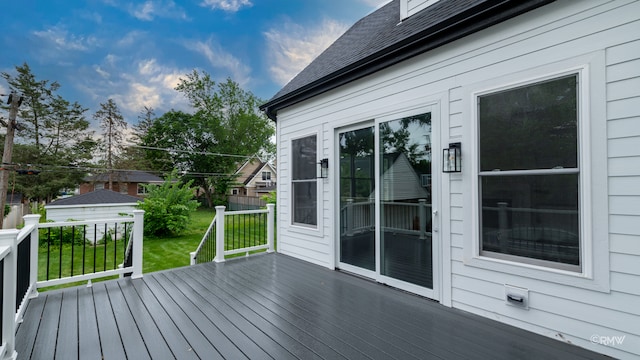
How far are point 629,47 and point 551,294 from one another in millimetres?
1820

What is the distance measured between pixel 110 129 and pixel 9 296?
26973mm

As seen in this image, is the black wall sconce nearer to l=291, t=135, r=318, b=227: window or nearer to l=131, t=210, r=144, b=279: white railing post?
l=291, t=135, r=318, b=227: window

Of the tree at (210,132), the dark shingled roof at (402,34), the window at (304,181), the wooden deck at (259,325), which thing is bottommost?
the wooden deck at (259,325)

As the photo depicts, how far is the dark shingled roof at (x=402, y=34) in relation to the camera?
2363mm

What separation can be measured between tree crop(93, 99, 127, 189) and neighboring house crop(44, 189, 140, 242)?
13.8m

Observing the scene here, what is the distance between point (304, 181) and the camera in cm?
448

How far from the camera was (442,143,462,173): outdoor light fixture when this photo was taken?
2555mm

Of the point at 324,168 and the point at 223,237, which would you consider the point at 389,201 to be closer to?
the point at 324,168

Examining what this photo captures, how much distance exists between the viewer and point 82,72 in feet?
57.1

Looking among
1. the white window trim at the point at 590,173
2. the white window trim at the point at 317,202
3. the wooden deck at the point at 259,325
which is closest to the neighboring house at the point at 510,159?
the white window trim at the point at 590,173

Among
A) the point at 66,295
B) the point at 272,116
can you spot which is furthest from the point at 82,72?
the point at 66,295

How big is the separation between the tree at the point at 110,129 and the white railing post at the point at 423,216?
26.7 m

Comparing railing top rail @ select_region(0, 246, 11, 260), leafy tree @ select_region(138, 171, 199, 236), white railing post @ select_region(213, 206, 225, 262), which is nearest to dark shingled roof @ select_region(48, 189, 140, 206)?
leafy tree @ select_region(138, 171, 199, 236)

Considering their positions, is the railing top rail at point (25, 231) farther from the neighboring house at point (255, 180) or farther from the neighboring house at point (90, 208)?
the neighboring house at point (255, 180)
